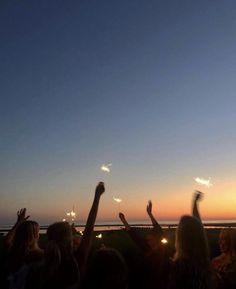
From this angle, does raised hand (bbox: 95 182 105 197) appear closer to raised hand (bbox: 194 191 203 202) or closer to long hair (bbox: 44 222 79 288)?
long hair (bbox: 44 222 79 288)

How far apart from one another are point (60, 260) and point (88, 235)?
488mm

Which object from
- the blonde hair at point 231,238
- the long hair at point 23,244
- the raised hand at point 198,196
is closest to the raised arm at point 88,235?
the long hair at point 23,244

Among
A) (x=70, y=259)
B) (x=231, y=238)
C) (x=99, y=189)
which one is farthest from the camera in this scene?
(x=231, y=238)

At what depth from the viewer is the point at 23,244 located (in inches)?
203

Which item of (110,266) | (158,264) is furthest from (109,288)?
(158,264)

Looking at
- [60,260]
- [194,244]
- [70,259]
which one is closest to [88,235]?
[70,259]

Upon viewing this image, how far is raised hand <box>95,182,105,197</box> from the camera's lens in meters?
5.32

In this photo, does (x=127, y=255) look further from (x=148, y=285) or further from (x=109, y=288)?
(x=109, y=288)

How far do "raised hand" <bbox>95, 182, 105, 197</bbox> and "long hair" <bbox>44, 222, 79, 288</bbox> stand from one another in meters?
0.67

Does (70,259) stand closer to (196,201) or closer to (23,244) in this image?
(23,244)

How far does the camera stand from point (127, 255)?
17.9m

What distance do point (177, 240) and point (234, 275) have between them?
5.40 feet

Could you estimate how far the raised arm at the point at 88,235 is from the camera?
4.86 meters

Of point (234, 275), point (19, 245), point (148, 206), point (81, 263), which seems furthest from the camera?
point (148, 206)
